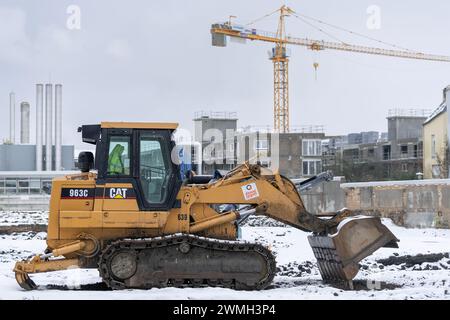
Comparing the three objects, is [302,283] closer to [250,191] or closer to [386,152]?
[250,191]

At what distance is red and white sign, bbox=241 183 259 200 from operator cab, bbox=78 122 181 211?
135 cm

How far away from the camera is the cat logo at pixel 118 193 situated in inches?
587

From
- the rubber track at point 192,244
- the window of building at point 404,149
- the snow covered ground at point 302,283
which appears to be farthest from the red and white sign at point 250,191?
the window of building at point 404,149

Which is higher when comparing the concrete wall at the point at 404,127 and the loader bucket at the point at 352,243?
the concrete wall at the point at 404,127

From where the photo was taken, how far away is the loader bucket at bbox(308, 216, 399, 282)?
15.3 m

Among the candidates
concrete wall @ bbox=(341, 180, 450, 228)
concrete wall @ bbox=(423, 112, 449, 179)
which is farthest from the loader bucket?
concrete wall @ bbox=(423, 112, 449, 179)

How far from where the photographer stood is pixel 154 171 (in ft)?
49.4

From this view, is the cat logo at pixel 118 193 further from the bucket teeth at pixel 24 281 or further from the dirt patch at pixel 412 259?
the dirt patch at pixel 412 259

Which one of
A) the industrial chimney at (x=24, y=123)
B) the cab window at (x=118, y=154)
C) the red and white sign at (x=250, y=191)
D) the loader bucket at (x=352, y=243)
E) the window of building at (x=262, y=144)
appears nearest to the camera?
the cab window at (x=118, y=154)

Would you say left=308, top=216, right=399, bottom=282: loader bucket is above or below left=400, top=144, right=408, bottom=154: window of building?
below

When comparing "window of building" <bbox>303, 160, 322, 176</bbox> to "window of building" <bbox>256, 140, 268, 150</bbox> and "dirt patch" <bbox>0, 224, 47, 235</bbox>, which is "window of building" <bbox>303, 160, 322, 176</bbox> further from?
"dirt patch" <bbox>0, 224, 47, 235</bbox>

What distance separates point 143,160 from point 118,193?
0.76 m
